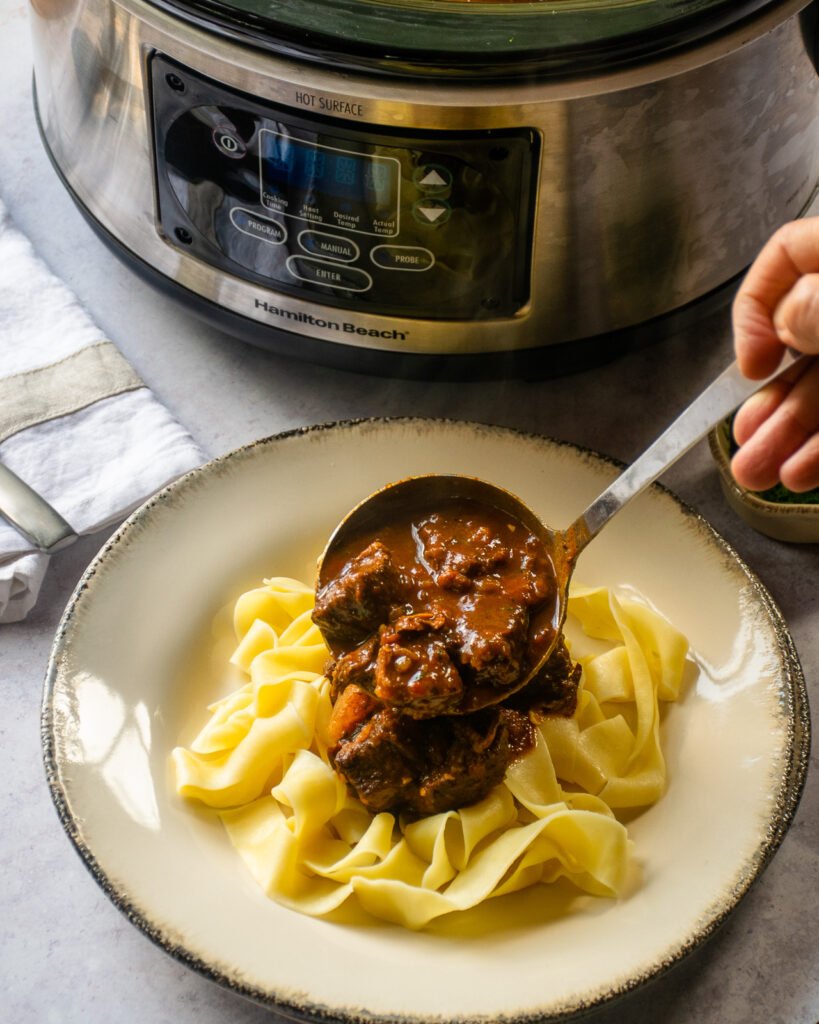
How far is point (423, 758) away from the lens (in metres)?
1.91

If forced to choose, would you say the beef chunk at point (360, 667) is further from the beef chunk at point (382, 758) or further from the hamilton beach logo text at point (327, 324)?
the hamilton beach logo text at point (327, 324)

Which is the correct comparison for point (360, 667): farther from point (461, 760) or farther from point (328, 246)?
point (328, 246)

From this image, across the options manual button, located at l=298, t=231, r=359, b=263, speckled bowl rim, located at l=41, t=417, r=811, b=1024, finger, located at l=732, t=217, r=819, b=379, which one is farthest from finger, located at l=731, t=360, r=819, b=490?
manual button, located at l=298, t=231, r=359, b=263

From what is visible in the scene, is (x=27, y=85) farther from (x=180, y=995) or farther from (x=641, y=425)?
(x=180, y=995)

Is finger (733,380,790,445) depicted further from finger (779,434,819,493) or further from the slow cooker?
the slow cooker

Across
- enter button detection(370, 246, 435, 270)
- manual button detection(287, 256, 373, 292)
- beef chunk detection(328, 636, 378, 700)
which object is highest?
enter button detection(370, 246, 435, 270)

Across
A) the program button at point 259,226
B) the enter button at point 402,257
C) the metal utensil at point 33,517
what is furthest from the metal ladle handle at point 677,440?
the metal utensil at point 33,517

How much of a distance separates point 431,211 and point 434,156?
4.1 inches

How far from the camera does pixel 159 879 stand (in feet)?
5.70

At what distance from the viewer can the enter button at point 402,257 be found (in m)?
2.14

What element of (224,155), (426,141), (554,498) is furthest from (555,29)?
(554,498)

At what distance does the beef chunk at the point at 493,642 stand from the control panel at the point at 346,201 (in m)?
0.65

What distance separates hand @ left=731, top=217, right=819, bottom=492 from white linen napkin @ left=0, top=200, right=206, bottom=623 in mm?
1104

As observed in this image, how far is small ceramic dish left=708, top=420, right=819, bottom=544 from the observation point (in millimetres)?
2342
